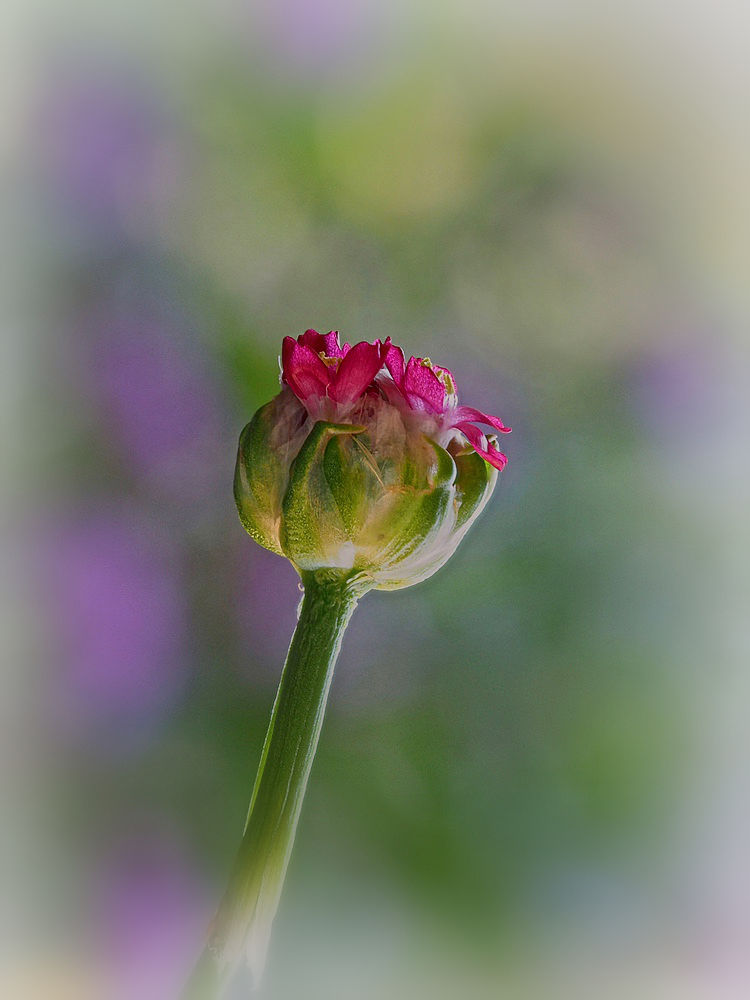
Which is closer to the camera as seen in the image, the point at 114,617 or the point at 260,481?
the point at 260,481

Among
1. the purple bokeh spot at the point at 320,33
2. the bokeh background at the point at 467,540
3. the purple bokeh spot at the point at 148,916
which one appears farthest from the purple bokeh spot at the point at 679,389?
the purple bokeh spot at the point at 148,916

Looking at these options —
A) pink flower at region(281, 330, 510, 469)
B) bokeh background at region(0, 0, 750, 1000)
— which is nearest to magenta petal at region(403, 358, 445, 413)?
pink flower at region(281, 330, 510, 469)

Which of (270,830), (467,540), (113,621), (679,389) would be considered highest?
(679,389)

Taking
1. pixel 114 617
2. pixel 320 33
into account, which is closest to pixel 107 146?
pixel 320 33

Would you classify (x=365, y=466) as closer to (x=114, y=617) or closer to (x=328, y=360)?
(x=328, y=360)

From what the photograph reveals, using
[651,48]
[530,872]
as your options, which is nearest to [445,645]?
[530,872]

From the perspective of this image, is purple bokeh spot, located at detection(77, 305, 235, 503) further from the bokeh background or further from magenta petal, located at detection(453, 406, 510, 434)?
magenta petal, located at detection(453, 406, 510, 434)

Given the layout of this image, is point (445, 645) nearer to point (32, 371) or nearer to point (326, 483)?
point (32, 371)

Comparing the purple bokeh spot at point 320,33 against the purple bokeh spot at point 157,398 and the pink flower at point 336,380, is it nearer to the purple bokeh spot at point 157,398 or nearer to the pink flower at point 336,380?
the purple bokeh spot at point 157,398
